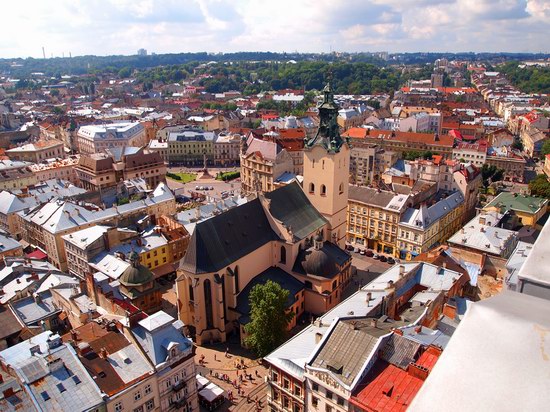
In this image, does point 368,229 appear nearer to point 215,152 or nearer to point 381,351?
point 381,351

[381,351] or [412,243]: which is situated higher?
[381,351]

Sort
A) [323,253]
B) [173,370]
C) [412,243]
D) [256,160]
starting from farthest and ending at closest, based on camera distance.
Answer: [256,160], [412,243], [323,253], [173,370]

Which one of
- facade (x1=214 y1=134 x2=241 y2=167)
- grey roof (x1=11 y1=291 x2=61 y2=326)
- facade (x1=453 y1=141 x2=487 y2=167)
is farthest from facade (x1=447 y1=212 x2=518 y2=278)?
Answer: facade (x1=214 y1=134 x2=241 y2=167)

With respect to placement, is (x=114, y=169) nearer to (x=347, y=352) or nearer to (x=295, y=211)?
(x=295, y=211)

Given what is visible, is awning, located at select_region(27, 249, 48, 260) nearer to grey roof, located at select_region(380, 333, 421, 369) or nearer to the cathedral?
the cathedral

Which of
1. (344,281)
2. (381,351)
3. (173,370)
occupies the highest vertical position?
(381,351)

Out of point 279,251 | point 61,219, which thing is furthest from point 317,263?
point 61,219

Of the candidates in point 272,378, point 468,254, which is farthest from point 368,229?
point 272,378

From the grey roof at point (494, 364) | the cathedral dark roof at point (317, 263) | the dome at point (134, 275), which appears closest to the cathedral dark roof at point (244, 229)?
the cathedral dark roof at point (317, 263)
